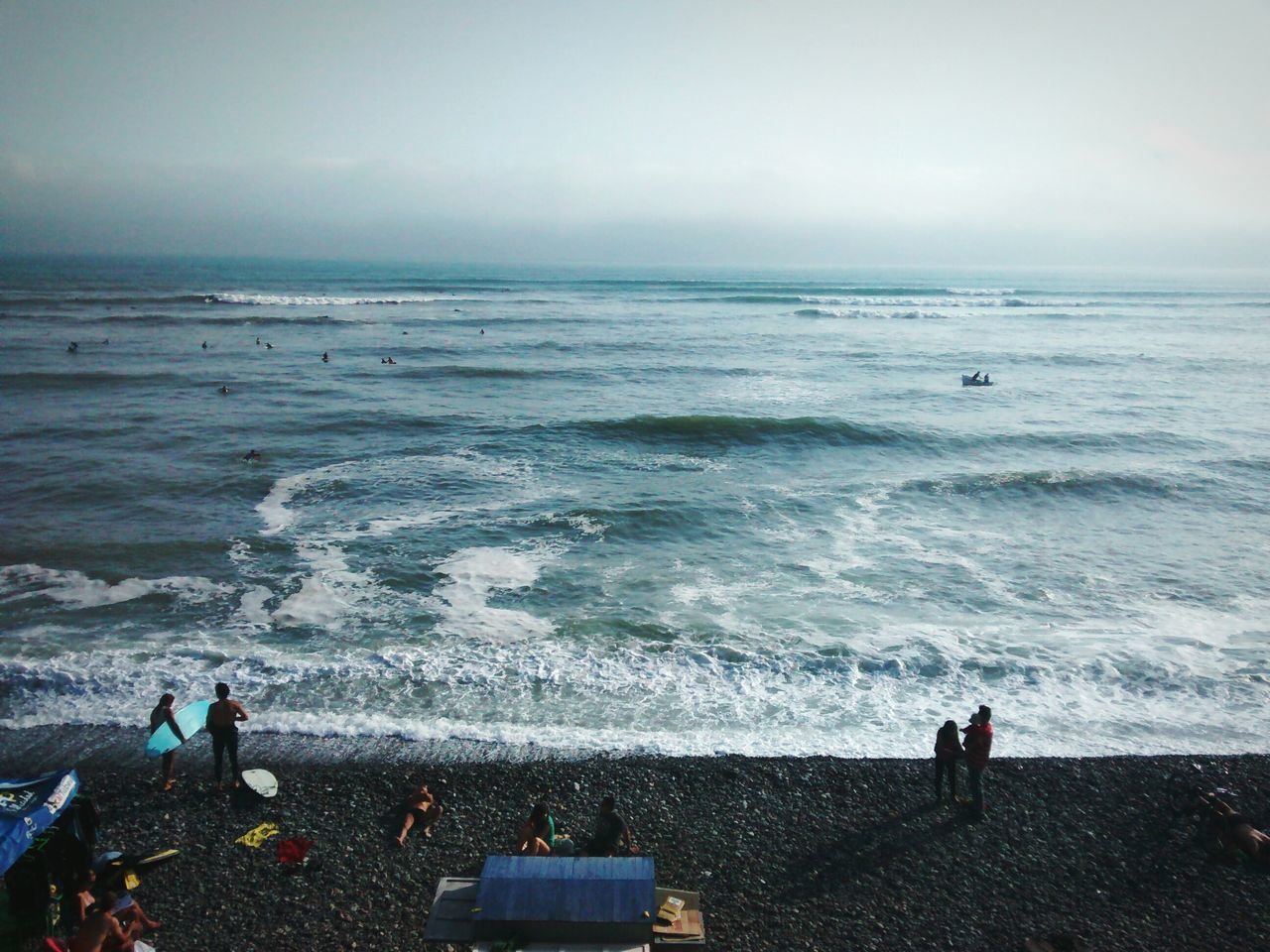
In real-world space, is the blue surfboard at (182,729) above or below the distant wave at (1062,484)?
below

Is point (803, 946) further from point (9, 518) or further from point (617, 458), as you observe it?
point (9, 518)

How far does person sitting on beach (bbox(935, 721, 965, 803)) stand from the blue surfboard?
10.6 meters

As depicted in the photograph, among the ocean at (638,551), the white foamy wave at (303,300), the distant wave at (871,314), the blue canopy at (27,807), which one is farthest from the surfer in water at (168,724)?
the distant wave at (871,314)

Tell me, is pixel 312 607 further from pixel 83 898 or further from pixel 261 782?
pixel 83 898

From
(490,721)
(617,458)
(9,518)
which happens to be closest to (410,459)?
(617,458)

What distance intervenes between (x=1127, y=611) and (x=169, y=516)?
25374 mm

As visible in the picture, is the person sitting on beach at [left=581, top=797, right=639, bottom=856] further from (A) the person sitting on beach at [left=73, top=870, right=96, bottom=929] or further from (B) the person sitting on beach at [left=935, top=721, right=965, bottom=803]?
(A) the person sitting on beach at [left=73, top=870, right=96, bottom=929]

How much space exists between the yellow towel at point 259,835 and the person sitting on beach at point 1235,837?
1231cm

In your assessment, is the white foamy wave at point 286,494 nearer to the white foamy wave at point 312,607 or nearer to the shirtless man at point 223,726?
the white foamy wave at point 312,607

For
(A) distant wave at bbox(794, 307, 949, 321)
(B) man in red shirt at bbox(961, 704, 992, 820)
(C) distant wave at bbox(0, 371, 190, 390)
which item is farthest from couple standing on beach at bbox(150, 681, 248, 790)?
(A) distant wave at bbox(794, 307, 949, 321)

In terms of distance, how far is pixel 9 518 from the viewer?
2083 cm

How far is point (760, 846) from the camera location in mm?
9758

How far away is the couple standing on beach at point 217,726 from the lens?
34.3 ft

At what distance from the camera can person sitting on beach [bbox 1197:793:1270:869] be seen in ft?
31.3
